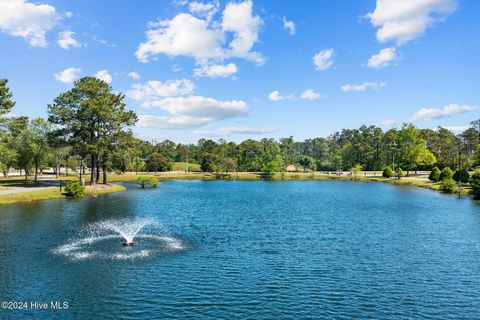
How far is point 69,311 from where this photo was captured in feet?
70.7

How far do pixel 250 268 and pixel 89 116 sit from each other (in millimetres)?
68949

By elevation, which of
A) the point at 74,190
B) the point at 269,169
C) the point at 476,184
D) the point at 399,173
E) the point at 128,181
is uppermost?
the point at 269,169

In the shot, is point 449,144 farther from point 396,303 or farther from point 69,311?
point 69,311

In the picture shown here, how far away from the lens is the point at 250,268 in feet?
97.7

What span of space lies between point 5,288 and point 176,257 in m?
12.9

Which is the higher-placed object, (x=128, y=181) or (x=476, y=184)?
(x=476, y=184)

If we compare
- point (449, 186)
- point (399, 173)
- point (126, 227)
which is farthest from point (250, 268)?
point (399, 173)

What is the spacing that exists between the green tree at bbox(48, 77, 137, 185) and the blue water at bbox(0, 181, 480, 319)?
115 ft

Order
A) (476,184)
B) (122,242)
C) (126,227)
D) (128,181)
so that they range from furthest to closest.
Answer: (128,181), (476,184), (126,227), (122,242)

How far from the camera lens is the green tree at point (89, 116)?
83.5 m

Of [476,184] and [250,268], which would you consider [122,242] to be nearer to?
[250,268]

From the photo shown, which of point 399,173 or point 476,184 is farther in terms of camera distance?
point 399,173

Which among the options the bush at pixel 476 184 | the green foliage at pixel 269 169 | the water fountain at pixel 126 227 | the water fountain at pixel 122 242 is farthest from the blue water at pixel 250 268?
the green foliage at pixel 269 169

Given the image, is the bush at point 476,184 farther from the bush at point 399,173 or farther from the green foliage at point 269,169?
the green foliage at point 269,169
